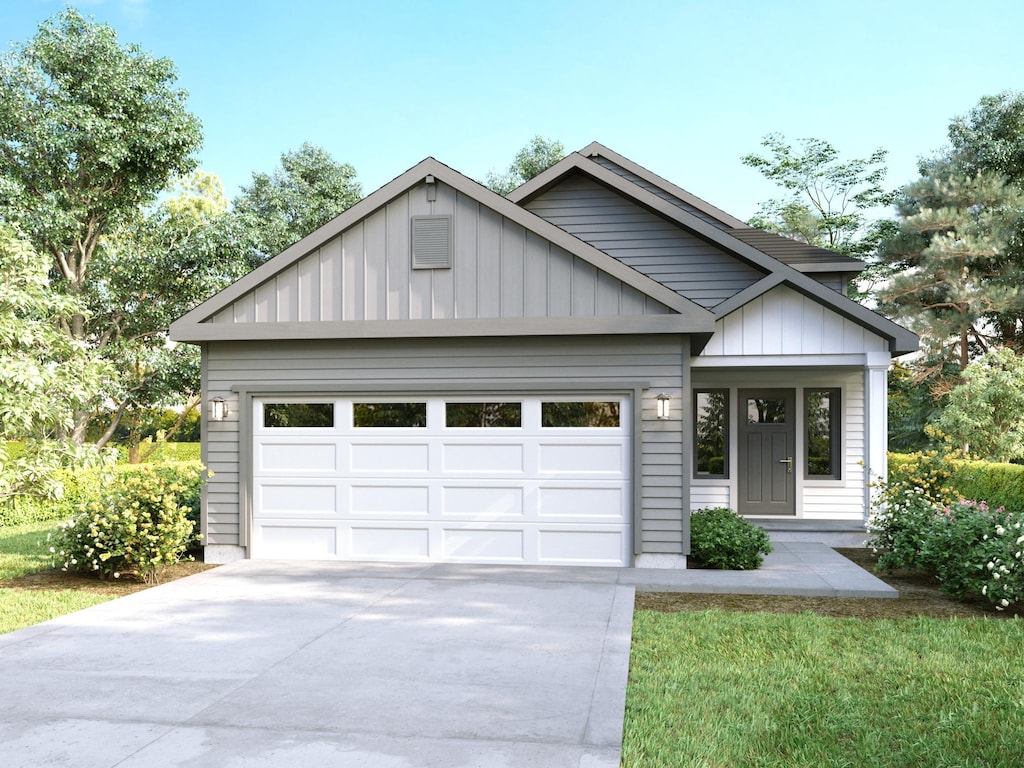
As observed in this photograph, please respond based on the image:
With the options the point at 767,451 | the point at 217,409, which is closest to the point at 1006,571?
the point at 767,451

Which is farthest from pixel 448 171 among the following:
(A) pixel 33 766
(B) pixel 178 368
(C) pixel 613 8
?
(C) pixel 613 8

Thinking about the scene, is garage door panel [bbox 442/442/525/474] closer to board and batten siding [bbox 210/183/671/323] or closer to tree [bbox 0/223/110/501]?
board and batten siding [bbox 210/183/671/323]

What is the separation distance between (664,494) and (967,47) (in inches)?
1088

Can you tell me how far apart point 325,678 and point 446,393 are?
5.01m

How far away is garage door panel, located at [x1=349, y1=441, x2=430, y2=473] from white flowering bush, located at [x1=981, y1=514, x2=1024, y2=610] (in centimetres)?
607

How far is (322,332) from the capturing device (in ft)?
33.1

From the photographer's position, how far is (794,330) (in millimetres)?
12531

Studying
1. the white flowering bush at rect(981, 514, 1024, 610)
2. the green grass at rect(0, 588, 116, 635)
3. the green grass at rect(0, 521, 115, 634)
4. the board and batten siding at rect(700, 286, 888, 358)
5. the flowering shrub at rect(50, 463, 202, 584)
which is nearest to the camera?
the green grass at rect(0, 588, 116, 635)

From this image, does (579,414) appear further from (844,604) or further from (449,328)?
(844,604)

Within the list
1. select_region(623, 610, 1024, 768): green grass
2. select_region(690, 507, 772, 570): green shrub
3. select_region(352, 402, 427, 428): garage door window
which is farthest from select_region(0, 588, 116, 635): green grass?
select_region(690, 507, 772, 570): green shrub

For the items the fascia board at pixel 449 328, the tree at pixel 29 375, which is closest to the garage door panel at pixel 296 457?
the fascia board at pixel 449 328

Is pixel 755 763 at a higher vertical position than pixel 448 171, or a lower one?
lower

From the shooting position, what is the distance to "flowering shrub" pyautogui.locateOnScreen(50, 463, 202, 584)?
9.19m

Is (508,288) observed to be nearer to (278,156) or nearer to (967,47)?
(278,156)
